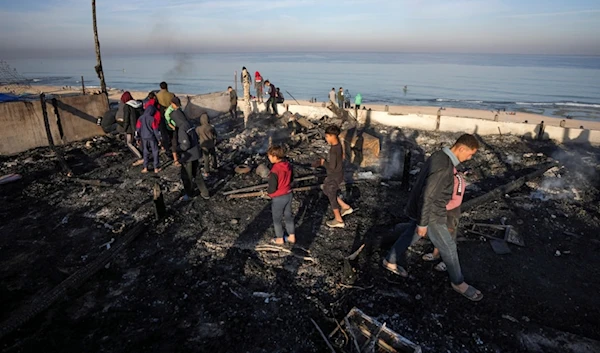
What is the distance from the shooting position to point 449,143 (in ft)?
39.9

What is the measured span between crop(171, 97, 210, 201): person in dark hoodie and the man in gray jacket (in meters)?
4.71

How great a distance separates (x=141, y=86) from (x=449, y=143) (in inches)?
1819

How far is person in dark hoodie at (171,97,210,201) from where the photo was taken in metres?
6.87

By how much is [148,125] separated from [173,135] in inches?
50.6

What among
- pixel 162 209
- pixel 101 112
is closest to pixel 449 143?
pixel 162 209

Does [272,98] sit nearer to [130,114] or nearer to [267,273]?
[130,114]

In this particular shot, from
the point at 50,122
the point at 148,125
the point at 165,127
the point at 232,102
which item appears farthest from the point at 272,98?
the point at 50,122

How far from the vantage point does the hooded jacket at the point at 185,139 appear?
22.5 feet

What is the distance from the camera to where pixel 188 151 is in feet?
22.7

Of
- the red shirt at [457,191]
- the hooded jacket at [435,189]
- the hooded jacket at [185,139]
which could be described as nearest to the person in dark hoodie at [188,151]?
the hooded jacket at [185,139]

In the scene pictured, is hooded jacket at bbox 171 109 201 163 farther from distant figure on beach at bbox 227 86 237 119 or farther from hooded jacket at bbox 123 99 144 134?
distant figure on beach at bbox 227 86 237 119

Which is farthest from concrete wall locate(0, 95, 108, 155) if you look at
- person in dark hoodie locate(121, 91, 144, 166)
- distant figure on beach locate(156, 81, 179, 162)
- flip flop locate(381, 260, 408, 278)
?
flip flop locate(381, 260, 408, 278)

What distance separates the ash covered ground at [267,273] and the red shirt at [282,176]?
1120mm

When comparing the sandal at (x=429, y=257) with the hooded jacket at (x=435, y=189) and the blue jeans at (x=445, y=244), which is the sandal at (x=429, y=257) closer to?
the blue jeans at (x=445, y=244)
